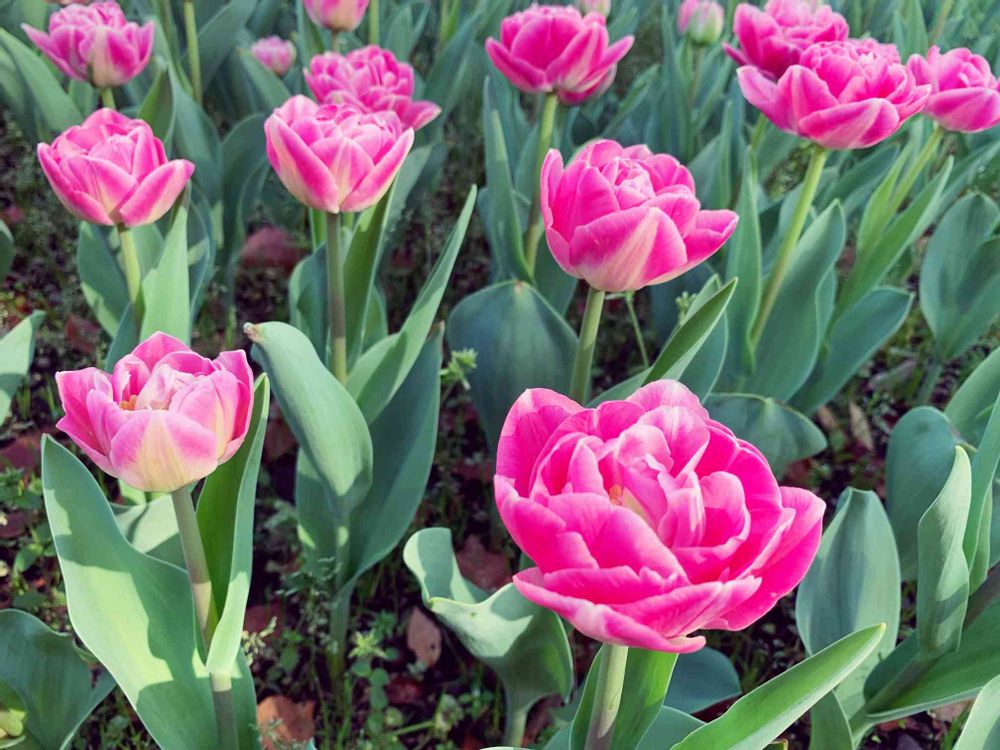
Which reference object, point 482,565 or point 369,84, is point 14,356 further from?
point 482,565

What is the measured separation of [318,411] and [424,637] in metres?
0.54

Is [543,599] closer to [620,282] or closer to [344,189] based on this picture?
[620,282]

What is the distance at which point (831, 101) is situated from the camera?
104cm

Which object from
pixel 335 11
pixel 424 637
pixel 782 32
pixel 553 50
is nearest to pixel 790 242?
pixel 782 32

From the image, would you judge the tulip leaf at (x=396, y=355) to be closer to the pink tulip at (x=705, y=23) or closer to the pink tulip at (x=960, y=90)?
the pink tulip at (x=960, y=90)

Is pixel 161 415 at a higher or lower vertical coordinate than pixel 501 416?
higher

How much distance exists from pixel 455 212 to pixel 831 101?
147 cm

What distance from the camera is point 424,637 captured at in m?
1.33

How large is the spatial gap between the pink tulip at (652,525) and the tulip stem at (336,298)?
1.80 feet

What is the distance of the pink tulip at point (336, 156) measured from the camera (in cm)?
92

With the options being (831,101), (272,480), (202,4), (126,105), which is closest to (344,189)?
(831,101)

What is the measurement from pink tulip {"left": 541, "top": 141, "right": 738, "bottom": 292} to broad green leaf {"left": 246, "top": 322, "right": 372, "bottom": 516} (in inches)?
11.6

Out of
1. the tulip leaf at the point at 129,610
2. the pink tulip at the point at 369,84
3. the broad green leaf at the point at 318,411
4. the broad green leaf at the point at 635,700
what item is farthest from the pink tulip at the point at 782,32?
the tulip leaf at the point at 129,610

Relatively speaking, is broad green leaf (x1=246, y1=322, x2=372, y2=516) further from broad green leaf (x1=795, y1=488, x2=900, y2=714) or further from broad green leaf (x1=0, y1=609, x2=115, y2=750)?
broad green leaf (x1=795, y1=488, x2=900, y2=714)
